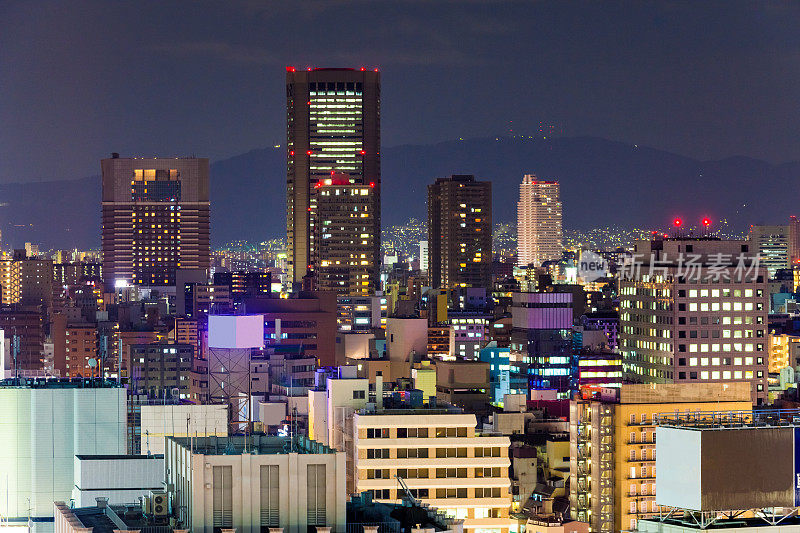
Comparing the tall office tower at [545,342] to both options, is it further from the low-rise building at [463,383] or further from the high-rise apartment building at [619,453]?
the high-rise apartment building at [619,453]

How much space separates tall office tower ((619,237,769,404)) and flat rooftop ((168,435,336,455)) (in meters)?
58.7

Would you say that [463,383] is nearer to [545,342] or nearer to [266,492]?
[545,342]

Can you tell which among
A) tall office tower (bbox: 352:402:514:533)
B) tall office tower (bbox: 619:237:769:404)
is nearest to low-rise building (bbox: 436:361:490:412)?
tall office tower (bbox: 619:237:769:404)

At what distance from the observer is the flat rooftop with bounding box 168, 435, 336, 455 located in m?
32.7

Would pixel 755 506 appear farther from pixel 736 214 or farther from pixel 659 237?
pixel 736 214

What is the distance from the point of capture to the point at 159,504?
108 feet

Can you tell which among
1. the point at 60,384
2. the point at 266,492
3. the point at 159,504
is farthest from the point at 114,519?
the point at 60,384

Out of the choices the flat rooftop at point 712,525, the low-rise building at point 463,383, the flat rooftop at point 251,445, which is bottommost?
the low-rise building at point 463,383

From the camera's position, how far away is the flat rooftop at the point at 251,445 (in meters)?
32.7

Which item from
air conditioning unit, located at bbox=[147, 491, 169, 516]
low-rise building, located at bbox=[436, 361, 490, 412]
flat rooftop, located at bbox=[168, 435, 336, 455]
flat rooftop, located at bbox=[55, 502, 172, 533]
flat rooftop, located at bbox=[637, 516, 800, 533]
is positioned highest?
flat rooftop, located at bbox=[168, 435, 336, 455]

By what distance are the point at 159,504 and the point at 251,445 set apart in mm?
2093

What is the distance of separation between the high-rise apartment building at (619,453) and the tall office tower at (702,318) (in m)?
30.4

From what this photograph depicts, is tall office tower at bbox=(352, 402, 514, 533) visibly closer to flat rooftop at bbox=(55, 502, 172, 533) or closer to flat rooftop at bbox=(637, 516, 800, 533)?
flat rooftop at bbox=(55, 502, 172, 533)

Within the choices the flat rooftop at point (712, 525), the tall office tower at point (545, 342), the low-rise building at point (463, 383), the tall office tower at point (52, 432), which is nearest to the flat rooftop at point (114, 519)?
the flat rooftop at point (712, 525)
